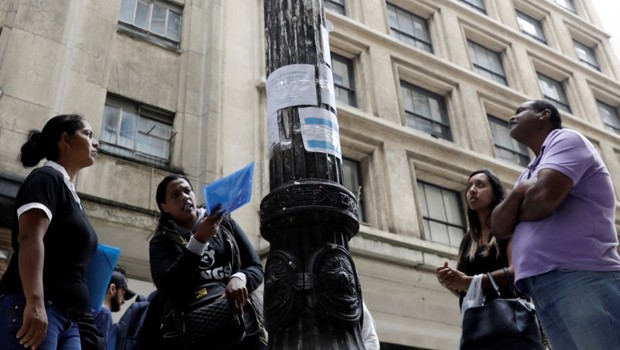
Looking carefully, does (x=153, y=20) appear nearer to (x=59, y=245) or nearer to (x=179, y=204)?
(x=179, y=204)

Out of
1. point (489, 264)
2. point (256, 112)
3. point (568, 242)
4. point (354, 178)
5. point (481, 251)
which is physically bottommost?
point (568, 242)

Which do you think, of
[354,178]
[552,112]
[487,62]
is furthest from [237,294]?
[487,62]

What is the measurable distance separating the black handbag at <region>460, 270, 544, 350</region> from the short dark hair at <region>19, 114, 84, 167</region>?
2566mm

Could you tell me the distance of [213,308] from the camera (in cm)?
284

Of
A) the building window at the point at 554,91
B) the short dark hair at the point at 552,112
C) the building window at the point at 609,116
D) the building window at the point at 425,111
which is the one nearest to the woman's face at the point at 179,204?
the short dark hair at the point at 552,112

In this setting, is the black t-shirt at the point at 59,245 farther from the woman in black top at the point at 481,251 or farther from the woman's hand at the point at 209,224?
the woman in black top at the point at 481,251

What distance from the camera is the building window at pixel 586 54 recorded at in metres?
19.4

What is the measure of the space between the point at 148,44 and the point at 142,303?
741 centimetres

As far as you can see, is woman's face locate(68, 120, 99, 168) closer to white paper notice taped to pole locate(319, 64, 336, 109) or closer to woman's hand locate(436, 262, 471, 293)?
white paper notice taped to pole locate(319, 64, 336, 109)

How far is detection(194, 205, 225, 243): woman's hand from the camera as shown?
2.77 m

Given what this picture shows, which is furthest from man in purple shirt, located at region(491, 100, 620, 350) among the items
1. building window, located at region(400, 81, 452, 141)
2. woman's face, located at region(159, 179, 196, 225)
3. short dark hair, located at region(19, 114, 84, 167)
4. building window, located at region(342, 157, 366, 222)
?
Result: building window, located at region(400, 81, 452, 141)

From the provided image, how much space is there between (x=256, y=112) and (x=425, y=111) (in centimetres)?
525

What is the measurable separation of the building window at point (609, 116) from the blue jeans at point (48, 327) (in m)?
19.0

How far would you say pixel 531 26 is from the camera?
61.6ft
